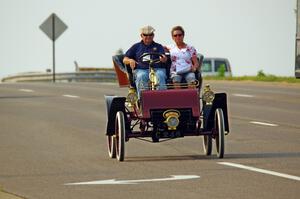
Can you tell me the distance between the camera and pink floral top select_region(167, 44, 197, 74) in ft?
61.1

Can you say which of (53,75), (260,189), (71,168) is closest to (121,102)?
(71,168)

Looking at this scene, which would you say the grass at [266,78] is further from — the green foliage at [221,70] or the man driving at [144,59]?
the man driving at [144,59]

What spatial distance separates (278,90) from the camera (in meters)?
39.7

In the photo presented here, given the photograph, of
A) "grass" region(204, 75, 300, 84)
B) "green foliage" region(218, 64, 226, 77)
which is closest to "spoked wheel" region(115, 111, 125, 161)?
"grass" region(204, 75, 300, 84)

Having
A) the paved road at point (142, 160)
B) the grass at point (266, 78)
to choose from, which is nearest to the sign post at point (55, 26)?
the grass at point (266, 78)

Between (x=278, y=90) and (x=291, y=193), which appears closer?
(x=291, y=193)

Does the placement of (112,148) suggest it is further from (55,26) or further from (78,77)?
(78,77)

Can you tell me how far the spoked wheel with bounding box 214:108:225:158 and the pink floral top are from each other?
118 cm

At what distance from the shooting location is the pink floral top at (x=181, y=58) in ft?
61.1

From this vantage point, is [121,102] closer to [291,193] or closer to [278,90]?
[291,193]

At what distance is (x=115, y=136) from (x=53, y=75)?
143 ft

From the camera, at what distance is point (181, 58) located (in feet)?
61.5

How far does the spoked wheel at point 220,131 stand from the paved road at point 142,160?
0.16 m

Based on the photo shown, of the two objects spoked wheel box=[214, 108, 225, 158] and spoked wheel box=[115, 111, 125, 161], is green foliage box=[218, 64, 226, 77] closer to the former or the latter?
spoked wheel box=[214, 108, 225, 158]
